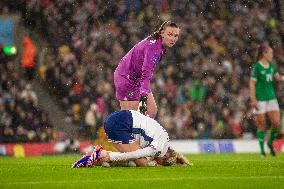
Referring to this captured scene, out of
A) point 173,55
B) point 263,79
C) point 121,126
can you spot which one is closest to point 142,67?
point 121,126

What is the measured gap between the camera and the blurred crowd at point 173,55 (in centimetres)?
2439

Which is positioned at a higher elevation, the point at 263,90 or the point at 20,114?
the point at 263,90

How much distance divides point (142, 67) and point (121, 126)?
4.93ft

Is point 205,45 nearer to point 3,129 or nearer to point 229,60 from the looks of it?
point 229,60

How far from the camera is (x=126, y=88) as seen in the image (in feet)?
44.3

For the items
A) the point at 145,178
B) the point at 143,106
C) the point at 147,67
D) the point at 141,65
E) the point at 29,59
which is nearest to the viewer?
the point at 145,178

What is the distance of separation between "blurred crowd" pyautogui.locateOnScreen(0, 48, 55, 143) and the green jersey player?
787 centimetres

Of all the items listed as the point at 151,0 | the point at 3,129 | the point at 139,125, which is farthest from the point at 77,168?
the point at 151,0

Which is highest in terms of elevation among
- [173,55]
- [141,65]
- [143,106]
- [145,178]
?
[173,55]

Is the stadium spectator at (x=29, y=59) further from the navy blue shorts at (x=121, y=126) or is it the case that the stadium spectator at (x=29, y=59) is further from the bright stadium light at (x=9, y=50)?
the navy blue shorts at (x=121, y=126)

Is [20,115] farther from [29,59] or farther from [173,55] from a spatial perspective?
[173,55]

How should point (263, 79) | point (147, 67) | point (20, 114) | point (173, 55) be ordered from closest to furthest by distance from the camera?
1. point (147, 67)
2. point (263, 79)
3. point (20, 114)
4. point (173, 55)

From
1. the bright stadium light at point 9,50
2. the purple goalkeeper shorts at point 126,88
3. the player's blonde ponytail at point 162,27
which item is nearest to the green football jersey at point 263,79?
the purple goalkeeper shorts at point 126,88

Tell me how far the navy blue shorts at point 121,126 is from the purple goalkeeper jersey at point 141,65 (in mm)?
802
